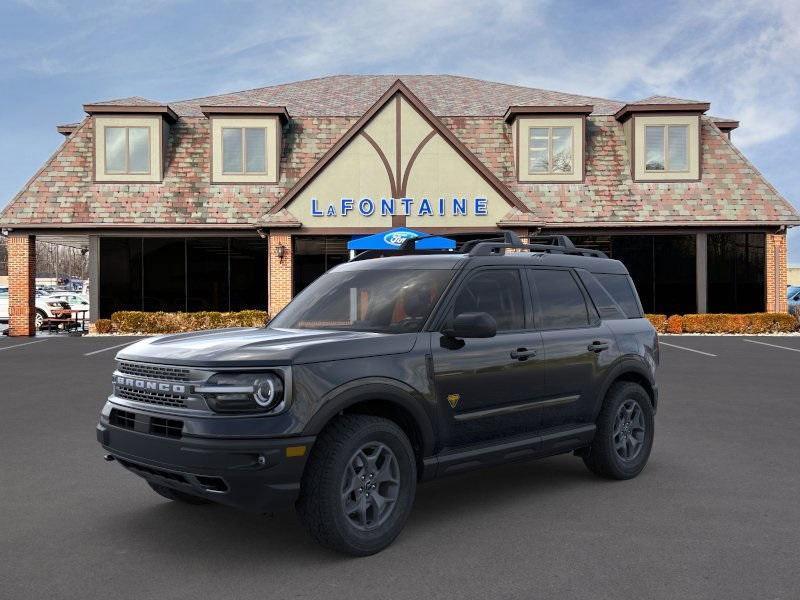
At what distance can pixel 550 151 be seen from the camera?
24.7m

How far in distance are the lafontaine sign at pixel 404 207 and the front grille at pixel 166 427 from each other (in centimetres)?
1879

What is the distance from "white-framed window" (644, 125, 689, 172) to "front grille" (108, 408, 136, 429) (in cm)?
2295

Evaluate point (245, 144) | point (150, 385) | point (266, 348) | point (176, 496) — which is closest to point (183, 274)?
point (245, 144)

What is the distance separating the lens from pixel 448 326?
512 centimetres

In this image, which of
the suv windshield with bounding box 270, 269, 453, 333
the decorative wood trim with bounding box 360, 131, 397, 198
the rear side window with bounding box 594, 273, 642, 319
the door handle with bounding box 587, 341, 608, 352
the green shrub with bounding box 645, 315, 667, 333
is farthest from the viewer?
→ the green shrub with bounding box 645, 315, 667, 333

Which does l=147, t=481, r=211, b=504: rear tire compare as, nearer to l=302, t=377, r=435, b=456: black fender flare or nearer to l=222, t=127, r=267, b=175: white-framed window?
l=302, t=377, r=435, b=456: black fender flare

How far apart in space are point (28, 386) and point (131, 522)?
27.1 ft

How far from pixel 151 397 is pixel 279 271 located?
18.8m

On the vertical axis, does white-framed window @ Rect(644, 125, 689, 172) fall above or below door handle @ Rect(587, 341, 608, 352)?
above

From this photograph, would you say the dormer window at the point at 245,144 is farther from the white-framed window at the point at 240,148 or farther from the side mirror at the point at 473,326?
the side mirror at the point at 473,326

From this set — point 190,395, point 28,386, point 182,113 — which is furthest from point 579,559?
point 182,113

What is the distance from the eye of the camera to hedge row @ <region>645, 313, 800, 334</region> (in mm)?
23656

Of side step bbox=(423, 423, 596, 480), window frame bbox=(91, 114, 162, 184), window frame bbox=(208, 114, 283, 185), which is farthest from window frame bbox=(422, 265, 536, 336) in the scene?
window frame bbox=(91, 114, 162, 184)

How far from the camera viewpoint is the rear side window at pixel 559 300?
19.9ft
